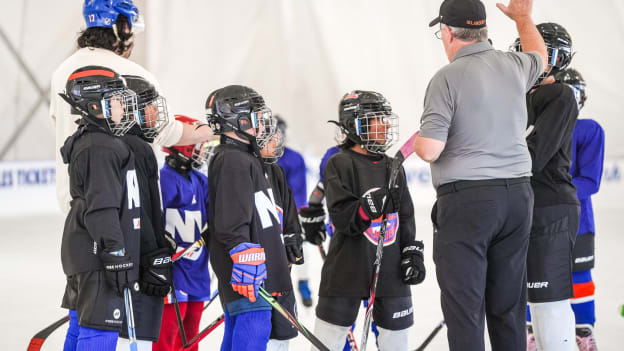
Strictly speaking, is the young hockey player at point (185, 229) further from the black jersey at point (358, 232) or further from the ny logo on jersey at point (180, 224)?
the black jersey at point (358, 232)

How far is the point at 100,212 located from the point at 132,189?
17 cm

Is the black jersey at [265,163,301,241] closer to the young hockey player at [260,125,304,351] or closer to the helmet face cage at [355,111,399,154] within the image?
the young hockey player at [260,125,304,351]

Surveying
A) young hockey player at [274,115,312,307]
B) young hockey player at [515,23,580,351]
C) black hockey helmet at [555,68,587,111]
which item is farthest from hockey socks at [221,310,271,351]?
young hockey player at [274,115,312,307]

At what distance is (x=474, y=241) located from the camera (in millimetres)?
1952

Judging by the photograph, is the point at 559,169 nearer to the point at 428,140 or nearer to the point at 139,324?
the point at 428,140

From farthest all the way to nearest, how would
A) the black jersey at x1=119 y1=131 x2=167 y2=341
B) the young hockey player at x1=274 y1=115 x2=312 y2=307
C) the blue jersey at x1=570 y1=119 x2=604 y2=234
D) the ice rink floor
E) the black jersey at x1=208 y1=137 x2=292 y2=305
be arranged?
the young hockey player at x1=274 y1=115 x2=312 y2=307
the ice rink floor
the blue jersey at x1=570 y1=119 x2=604 y2=234
the black jersey at x1=119 y1=131 x2=167 y2=341
the black jersey at x1=208 y1=137 x2=292 y2=305

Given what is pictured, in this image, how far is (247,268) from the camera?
6.46 feet

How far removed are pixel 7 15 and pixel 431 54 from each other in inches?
205

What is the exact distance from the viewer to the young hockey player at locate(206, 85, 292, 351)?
2.00 metres

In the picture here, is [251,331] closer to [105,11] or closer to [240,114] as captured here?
[240,114]

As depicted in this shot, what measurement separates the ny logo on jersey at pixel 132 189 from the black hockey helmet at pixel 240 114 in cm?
33

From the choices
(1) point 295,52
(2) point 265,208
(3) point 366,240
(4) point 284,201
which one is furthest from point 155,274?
(1) point 295,52

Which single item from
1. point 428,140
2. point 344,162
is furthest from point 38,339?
point 428,140

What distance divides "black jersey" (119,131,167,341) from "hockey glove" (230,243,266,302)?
1.11 feet
